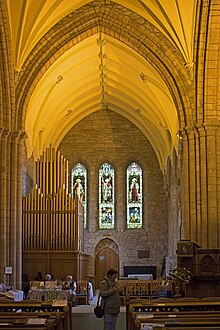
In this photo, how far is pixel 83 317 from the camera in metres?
18.9

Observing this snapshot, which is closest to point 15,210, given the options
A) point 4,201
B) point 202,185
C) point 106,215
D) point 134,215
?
point 4,201

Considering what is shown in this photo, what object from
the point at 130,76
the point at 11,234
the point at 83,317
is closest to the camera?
the point at 83,317

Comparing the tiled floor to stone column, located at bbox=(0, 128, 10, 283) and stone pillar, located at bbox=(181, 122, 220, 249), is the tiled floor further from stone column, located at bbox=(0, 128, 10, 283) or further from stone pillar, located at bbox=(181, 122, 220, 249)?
stone pillar, located at bbox=(181, 122, 220, 249)

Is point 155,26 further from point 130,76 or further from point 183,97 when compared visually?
point 130,76

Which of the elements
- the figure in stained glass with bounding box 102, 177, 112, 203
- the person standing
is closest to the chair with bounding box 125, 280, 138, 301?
the figure in stained glass with bounding box 102, 177, 112, 203

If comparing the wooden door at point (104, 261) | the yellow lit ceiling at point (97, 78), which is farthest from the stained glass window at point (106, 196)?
the yellow lit ceiling at point (97, 78)

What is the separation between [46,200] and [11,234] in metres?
5.25

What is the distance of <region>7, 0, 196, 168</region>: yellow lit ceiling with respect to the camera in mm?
22469

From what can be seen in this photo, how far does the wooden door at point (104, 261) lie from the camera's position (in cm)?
3544

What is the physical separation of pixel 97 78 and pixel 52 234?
8.44m

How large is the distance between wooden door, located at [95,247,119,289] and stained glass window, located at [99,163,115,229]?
1333mm

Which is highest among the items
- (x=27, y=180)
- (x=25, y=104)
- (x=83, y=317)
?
(x=25, y=104)

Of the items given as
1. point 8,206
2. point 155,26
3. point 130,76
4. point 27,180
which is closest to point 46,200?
point 27,180

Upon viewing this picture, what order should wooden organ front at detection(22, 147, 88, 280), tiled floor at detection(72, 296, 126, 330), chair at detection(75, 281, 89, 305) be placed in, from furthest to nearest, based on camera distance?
wooden organ front at detection(22, 147, 88, 280) < chair at detection(75, 281, 89, 305) < tiled floor at detection(72, 296, 126, 330)
